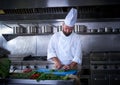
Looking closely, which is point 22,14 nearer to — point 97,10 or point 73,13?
point 97,10

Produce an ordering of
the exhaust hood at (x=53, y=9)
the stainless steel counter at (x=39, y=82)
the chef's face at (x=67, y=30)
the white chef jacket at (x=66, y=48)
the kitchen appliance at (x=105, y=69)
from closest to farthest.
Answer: the stainless steel counter at (x=39, y=82) → the chef's face at (x=67, y=30) → the white chef jacket at (x=66, y=48) → the kitchen appliance at (x=105, y=69) → the exhaust hood at (x=53, y=9)

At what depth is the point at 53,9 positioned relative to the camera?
6.27 m

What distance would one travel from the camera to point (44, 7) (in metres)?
5.95

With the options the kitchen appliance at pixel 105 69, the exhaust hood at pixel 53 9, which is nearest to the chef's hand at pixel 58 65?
the kitchen appliance at pixel 105 69

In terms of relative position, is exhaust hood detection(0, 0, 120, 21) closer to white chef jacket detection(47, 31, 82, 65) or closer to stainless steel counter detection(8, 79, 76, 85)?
white chef jacket detection(47, 31, 82, 65)

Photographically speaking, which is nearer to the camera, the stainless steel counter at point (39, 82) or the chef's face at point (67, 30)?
the stainless steel counter at point (39, 82)

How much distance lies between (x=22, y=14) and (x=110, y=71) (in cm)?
261

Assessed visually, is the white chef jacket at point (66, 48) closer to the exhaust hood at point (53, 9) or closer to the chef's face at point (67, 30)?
the chef's face at point (67, 30)

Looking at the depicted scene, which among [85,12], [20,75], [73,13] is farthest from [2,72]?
[85,12]

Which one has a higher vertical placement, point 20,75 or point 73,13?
point 73,13

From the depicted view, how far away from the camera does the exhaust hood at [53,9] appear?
576 centimetres

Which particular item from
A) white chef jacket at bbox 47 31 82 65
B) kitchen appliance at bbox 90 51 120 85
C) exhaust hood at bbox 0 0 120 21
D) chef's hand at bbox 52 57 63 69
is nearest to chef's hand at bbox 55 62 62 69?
chef's hand at bbox 52 57 63 69

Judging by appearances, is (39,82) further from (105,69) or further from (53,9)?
(53,9)

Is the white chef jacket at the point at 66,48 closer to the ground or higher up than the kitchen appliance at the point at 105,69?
higher up
